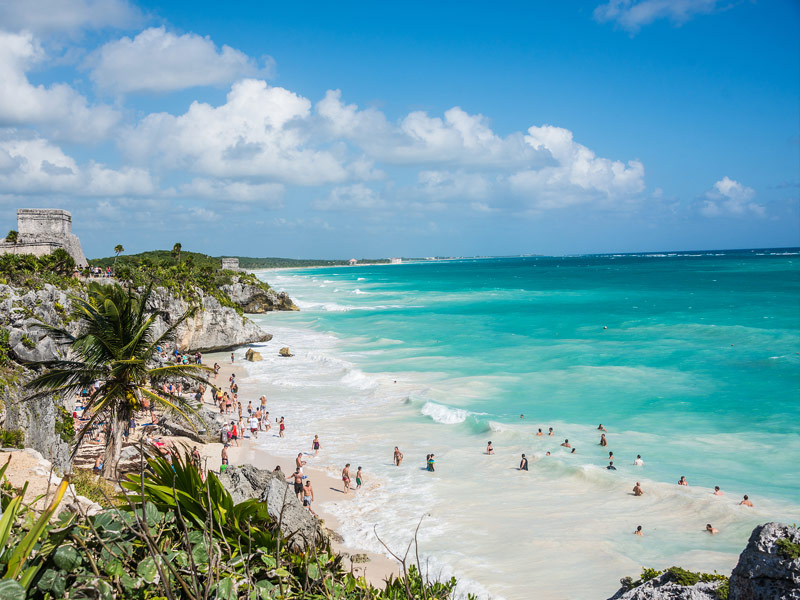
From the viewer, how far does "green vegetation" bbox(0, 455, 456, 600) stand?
273 cm

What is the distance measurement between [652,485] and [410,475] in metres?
8.38

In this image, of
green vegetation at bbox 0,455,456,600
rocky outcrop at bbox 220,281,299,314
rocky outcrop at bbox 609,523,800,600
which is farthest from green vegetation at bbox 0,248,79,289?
rocky outcrop at bbox 220,281,299,314

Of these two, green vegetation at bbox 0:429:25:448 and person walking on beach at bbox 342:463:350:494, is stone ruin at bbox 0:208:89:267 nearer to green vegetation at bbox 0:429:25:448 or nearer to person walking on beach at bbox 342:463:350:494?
green vegetation at bbox 0:429:25:448

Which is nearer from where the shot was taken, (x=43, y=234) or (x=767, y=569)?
(x=767, y=569)

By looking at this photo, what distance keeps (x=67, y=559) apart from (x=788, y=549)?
658 centimetres

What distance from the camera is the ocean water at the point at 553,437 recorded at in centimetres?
1501

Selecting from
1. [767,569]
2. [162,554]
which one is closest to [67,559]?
[162,554]

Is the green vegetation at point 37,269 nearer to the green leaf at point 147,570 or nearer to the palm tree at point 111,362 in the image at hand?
the palm tree at point 111,362

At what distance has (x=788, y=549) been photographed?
5703 mm

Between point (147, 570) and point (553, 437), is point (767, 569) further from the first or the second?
point (553, 437)

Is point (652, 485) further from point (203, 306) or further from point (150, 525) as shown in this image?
point (203, 306)

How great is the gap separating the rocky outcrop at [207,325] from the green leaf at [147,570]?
34163 mm

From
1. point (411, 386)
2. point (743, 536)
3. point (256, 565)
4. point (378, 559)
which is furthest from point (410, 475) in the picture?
point (256, 565)

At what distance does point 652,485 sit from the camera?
1877 cm
